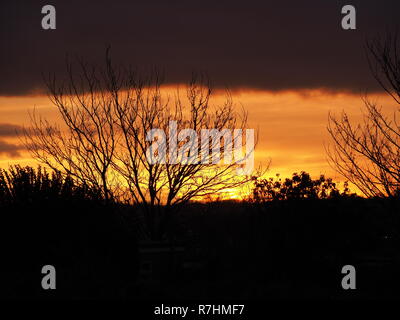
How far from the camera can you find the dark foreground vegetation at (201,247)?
1625 cm

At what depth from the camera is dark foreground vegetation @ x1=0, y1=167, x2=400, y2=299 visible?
16.2 metres

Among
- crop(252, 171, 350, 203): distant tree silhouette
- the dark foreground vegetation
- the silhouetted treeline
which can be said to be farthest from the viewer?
crop(252, 171, 350, 203): distant tree silhouette

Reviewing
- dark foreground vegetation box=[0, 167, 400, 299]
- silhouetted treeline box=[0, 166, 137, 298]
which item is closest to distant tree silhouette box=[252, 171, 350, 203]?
dark foreground vegetation box=[0, 167, 400, 299]

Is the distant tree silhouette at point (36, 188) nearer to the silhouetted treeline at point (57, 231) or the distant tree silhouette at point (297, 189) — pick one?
the silhouetted treeline at point (57, 231)

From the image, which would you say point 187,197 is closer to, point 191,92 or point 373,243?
point 191,92

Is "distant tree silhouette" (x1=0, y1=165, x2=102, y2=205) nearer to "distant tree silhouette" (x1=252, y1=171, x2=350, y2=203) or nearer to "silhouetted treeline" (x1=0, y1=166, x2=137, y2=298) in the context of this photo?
"silhouetted treeline" (x1=0, y1=166, x2=137, y2=298)

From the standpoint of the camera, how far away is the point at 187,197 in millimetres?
22562

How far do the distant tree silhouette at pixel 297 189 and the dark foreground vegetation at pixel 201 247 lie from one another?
0.06 meters

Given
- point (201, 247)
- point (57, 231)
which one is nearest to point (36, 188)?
point (57, 231)

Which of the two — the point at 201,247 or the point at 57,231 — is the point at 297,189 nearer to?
the point at 201,247

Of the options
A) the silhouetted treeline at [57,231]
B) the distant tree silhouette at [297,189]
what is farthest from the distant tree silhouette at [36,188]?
the distant tree silhouette at [297,189]

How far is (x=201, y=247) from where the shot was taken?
21734 mm

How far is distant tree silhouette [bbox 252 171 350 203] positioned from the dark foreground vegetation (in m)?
0.06
